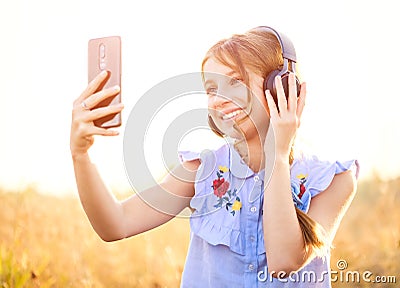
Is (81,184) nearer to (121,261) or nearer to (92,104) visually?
(92,104)

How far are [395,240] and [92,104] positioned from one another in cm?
160

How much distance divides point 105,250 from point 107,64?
1.54 m

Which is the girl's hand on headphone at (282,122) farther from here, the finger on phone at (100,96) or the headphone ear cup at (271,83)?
the finger on phone at (100,96)

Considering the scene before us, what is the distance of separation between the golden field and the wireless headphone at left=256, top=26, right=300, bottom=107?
43.0 inches

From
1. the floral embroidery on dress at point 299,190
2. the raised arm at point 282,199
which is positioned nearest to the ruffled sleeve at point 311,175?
the floral embroidery on dress at point 299,190

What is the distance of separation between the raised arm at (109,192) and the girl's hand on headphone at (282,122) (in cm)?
30

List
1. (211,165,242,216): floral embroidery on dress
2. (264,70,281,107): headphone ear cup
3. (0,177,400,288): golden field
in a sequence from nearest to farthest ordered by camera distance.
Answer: (264,70,281,107): headphone ear cup < (211,165,242,216): floral embroidery on dress < (0,177,400,288): golden field

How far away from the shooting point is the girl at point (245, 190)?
1.63 m

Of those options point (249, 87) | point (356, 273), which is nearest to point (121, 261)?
point (356, 273)

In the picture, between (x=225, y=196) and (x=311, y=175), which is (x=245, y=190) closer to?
(x=225, y=196)

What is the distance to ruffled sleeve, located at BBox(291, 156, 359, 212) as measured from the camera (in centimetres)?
178

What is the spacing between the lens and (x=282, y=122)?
5.40ft

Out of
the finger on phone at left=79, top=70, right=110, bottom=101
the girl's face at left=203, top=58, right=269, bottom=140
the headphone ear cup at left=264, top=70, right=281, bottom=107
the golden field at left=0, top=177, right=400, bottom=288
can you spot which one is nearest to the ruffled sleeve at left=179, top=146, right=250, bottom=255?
the girl's face at left=203, top=58, right=269, bottom=140

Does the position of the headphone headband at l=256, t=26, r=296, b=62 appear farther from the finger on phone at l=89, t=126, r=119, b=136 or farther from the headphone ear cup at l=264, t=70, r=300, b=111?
the finger on phone at l=89, t=126, r=119, b=136
